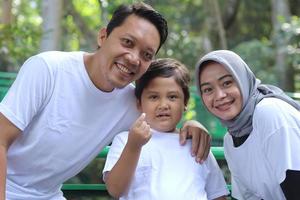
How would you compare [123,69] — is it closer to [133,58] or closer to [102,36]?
[133,58]

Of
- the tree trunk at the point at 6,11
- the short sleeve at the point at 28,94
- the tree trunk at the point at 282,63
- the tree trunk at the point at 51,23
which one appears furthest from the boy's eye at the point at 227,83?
the tree trunk at the point at 282,63

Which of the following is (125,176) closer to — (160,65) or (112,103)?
(112,103)

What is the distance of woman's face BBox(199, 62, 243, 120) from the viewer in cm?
233

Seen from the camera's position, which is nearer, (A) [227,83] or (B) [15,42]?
(A) [227,83]

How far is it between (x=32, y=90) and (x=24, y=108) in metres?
0.09

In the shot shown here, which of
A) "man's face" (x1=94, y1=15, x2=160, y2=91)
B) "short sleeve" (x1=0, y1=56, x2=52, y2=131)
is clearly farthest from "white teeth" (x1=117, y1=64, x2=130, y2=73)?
"short sleeve" (x1=0, y1=56, x2=52, y2=131)

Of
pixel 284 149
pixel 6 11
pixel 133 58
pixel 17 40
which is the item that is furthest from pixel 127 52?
pixel 6 11

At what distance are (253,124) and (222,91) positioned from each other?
205mm

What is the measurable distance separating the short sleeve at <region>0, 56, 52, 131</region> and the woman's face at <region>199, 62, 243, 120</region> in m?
0.73

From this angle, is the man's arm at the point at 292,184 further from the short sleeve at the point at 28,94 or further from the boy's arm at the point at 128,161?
the short sleeve at the point at 28,94

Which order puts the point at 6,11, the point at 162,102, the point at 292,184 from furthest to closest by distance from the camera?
the point at 6,11 → the point at 162,102 → the point at 292,184

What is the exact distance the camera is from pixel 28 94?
2209 mm

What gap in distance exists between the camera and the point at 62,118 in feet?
7.68

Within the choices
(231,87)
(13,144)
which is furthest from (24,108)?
(231,87)
